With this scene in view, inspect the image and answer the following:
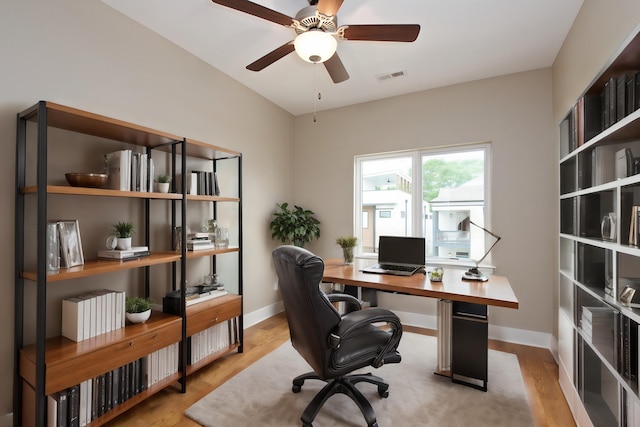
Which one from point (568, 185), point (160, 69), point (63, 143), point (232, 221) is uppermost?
point (160, 69)

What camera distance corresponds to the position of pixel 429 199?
3.59 meters

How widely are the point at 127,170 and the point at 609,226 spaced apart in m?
2.89

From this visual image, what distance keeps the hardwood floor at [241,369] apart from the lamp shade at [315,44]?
245 cm

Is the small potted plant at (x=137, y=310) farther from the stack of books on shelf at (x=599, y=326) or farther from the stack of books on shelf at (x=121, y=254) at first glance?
the stack of books on shelf at (x=599, y=326)

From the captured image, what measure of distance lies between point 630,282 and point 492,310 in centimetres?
201

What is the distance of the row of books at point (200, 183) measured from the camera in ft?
8.27

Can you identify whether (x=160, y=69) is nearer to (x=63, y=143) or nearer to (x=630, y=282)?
(x=63, y=143)

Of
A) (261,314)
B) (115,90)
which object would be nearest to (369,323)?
(261,314)

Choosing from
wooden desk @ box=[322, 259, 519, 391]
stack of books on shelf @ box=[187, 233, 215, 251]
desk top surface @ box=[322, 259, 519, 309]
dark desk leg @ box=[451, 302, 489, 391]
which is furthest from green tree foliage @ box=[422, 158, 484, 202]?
stack of books on shelf @ box=[187, 233, 215, 251]

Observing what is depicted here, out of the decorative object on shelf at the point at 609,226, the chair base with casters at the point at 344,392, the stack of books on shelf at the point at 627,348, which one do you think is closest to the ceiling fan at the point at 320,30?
the decorative object on shelf at the point at 609,226

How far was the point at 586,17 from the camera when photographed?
2.01 m

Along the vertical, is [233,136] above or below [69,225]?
above

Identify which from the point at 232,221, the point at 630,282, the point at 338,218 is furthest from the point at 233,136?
the point at 630,282

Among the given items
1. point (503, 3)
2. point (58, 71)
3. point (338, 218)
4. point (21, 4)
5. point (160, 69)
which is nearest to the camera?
point (21, 4)
